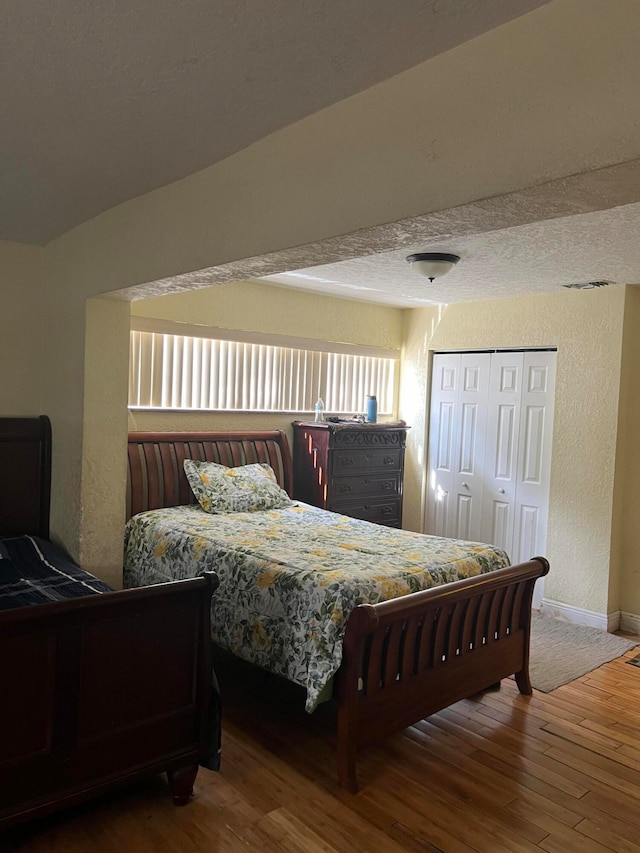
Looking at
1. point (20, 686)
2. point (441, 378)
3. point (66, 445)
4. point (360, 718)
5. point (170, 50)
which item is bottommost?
point (360, 718)

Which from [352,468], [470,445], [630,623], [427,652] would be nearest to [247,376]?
[352,468]

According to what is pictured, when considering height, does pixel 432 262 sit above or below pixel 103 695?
above

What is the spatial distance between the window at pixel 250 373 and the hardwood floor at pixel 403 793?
2.13 m

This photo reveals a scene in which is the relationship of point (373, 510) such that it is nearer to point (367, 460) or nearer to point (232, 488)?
point (367, 460)

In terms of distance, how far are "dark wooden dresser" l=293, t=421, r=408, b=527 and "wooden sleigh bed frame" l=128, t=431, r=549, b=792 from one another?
1.87 metres

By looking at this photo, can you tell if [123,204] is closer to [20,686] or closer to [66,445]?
[66,445]

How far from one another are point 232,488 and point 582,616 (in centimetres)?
264

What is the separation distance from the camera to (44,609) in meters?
2.07

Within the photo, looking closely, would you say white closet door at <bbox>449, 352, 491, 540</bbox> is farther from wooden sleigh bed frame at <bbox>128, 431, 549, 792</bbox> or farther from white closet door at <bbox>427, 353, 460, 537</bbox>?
wooden sleigh bed frame at <bbox>128, 431, 549, 792</bbox>

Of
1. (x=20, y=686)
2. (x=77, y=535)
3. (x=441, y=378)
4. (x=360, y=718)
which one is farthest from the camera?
(x=441, y=378)

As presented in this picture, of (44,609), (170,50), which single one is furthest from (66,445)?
(170,50)

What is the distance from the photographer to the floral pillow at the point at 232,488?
4.30 metres

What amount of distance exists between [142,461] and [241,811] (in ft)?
7.93

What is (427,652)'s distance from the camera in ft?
9.59
